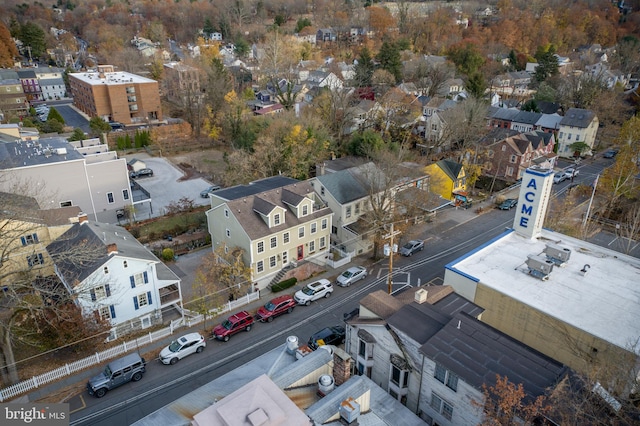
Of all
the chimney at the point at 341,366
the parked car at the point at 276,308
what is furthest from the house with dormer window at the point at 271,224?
the chimney at the point at 341,366

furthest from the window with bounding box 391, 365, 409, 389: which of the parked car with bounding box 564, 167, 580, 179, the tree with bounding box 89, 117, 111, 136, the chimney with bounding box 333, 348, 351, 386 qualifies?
the tree with bounding box 89, 117, 111, 136

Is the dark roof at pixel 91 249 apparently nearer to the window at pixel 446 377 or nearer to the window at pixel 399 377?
the window at pixel 399 377

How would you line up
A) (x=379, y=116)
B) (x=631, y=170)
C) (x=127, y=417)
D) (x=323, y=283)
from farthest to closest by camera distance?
(x=379, y=116), (x=631, y=170), (x=323, y=283), (x=127, y=417)

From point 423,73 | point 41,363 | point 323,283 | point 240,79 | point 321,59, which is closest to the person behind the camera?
point 41,363

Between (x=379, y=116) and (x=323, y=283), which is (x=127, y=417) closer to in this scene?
Result: (x=323, y=283)

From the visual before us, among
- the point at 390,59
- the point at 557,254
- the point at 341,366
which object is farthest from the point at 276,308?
the point at 390,59

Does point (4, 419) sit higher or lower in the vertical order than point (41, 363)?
higher

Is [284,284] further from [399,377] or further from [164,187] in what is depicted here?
[164,187]

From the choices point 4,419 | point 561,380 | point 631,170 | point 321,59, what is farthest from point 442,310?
point 321,59
